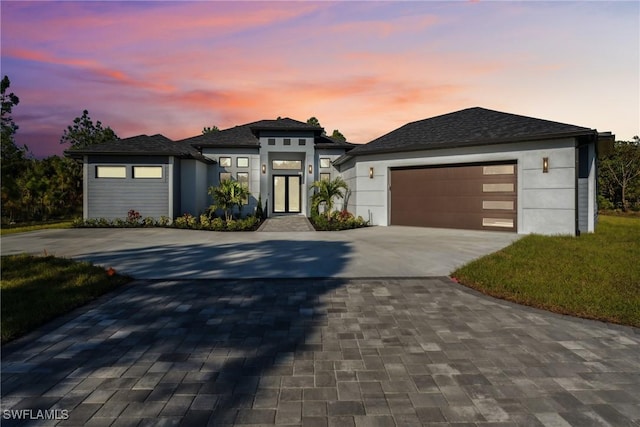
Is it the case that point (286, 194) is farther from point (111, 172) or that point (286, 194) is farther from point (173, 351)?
point (173, 351)

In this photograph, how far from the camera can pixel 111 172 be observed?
1636cm

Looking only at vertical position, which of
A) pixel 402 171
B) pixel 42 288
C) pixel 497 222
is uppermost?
pixel 402 171

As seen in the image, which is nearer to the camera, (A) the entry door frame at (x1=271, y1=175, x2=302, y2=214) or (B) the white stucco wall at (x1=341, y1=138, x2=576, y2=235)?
(B) the white stucco wall at (x1=341, y1=138, x2=576, y2=235)

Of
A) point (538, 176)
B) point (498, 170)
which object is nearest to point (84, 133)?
point (498, 170)

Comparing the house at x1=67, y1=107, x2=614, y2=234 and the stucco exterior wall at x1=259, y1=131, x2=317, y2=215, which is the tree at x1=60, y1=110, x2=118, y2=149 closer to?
the house at x1=67, y1=107, x2=614, y2=234

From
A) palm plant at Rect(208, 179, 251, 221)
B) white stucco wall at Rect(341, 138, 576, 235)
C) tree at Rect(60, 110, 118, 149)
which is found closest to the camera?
white stucco wall at Rect(341, 138, 576, 235)

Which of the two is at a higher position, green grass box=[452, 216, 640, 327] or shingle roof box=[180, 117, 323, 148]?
shingle roof box=[180, 117, 323, 148]

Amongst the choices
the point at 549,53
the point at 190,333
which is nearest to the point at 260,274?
the point at 190,333

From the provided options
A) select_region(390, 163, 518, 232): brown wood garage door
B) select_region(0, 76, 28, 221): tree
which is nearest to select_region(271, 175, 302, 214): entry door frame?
select_region(390, 163, 518, 232): brown wood garage door

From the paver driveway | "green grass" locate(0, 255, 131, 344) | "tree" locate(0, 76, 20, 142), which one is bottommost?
the paver driveway

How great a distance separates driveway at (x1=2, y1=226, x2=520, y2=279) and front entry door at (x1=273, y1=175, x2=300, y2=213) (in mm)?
10116

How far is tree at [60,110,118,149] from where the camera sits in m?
36.1

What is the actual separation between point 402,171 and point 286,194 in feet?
30.1

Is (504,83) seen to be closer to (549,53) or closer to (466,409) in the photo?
(549,53)
